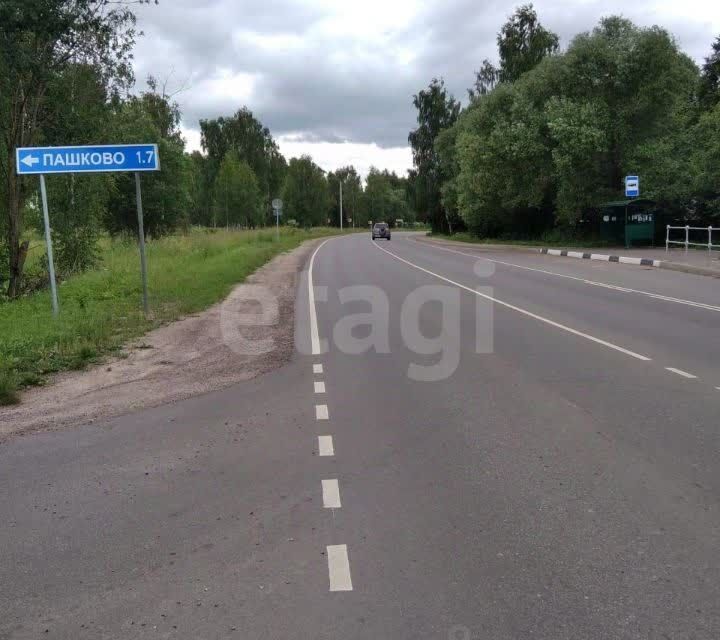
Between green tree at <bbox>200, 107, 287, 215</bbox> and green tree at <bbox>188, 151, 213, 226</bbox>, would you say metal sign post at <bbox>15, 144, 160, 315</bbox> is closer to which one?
green tree at <bbox>188, 151, 213, 226</bbox>

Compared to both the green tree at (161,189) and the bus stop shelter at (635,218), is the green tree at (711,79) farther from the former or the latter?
the green tree at (161,189)

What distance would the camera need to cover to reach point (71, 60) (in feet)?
49.4

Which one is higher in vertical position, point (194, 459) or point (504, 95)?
point (504, 95)

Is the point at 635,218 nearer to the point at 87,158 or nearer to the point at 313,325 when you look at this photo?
the point at 313,325

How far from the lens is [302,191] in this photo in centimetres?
8975

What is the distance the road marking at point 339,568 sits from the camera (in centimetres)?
335

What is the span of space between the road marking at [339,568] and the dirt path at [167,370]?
3.77 m

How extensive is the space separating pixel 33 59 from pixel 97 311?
551 cm

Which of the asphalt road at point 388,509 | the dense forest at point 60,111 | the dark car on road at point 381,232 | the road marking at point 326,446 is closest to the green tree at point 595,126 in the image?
the dense forest at point 60,111

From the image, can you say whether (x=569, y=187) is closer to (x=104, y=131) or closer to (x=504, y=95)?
(x=504, y=95)

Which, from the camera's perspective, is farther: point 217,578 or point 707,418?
point 707,418

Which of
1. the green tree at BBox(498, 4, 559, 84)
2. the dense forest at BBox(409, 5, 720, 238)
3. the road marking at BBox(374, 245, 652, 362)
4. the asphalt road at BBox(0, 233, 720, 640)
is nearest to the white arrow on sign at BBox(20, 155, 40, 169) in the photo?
the asphalt road at BBox(0, 233, 720, 640)

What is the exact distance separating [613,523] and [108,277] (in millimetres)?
16954

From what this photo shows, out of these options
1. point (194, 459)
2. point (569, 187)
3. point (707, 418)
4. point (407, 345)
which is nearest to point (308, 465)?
point (194, 459)
